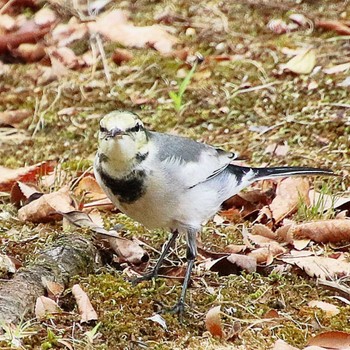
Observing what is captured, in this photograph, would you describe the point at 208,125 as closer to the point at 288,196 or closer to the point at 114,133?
the point at 288,196

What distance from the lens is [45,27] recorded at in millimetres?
8156

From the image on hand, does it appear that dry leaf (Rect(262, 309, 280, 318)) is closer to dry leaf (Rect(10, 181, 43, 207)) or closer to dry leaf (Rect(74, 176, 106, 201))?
dry leaf (Rect(74, 176, 106, 201))

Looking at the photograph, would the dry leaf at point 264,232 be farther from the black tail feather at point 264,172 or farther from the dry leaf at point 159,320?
the dry leaf at point 159,320

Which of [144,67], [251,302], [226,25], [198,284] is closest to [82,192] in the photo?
[198,284]

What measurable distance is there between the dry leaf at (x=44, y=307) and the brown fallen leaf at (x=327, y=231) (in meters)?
1.51

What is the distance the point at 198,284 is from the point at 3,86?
143 inches

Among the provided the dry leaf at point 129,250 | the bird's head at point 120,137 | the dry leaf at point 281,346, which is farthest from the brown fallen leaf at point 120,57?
the dry leaf at point 281,346

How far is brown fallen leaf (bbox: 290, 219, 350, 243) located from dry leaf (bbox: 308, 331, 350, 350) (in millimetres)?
1170

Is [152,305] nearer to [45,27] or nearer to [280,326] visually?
[280,326]

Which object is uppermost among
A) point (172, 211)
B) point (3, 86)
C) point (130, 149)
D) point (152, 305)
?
point (130, 149)

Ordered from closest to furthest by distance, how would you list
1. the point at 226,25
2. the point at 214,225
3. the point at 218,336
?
the point at 218,336 < the point at 214,225 < the point at 226,25

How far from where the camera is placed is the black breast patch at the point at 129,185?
3.80 meters

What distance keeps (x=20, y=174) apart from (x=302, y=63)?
2548 millimetres

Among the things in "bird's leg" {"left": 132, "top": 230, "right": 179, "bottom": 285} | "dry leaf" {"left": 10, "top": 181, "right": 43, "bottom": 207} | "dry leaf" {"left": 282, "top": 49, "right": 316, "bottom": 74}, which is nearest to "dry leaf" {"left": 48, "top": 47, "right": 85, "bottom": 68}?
"dry leaf" {"left": 282, "top": 49, "right": 316, "bottom": 74}
